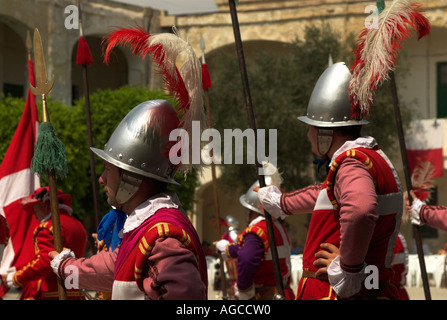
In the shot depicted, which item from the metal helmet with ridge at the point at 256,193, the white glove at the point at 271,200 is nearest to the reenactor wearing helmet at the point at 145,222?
the white glove at the point at 271,200

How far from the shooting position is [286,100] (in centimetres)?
2005

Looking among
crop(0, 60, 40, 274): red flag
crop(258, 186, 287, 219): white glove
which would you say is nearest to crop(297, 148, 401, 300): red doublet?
crop(258, 186, 287, 219): white glove

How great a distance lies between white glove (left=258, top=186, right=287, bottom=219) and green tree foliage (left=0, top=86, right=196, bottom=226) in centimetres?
1102

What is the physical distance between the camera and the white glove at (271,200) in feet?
15.7

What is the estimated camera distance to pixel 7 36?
22.6 metres

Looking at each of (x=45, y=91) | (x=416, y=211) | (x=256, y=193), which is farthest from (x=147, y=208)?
(x=256, y=193)

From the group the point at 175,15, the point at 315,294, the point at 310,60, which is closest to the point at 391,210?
the point at 315,294

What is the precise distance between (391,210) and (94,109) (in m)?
15.0

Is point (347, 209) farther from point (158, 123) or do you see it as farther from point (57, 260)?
point (57, 260)

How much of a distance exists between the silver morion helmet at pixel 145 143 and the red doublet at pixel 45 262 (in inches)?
108

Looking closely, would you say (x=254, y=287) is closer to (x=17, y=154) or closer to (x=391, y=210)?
(x=17, y=154)

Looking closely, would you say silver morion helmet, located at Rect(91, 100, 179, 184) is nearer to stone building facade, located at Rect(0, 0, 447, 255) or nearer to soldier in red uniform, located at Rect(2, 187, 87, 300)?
soldier in red uniform, located at Rect(2, 187, 87, 300)

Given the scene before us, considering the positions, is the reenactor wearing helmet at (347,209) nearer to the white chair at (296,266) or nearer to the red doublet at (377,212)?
the red doublet at (377,212)

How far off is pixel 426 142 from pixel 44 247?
17347mm
